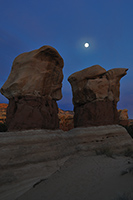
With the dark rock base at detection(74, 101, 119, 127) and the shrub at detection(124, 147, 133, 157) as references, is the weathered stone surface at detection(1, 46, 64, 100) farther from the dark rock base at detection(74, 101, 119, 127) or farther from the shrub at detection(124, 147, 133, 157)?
the shrub at detection(124, 147, 133, 157)

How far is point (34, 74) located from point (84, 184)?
149 inches

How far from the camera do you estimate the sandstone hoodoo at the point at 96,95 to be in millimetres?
6441

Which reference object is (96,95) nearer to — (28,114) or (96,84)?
(96,84)

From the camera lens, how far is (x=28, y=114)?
4.46 metres

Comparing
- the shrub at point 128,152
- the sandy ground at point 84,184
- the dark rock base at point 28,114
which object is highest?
the dark rock base at point 28,114

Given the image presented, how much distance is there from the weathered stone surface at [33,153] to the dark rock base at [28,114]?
0.44 meters

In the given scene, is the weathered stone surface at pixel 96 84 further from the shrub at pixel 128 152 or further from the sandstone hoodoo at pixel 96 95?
the shrub at pixel 128 152

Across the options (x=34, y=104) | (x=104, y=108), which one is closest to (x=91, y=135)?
(x=104, y=108)

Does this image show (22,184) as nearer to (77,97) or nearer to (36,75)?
(36,75)

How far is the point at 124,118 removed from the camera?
2455 cm

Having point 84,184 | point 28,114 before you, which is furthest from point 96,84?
point 84,184

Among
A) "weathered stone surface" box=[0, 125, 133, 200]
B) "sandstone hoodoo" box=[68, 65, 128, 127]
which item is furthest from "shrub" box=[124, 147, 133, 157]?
"sandstone hoodoo" box=[68, 65, 128, 127]

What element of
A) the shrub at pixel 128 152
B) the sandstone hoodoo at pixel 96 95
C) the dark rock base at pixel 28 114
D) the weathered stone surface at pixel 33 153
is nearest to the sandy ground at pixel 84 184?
the weathered stone surface at pixel 33 153

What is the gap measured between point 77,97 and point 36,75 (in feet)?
10.4
